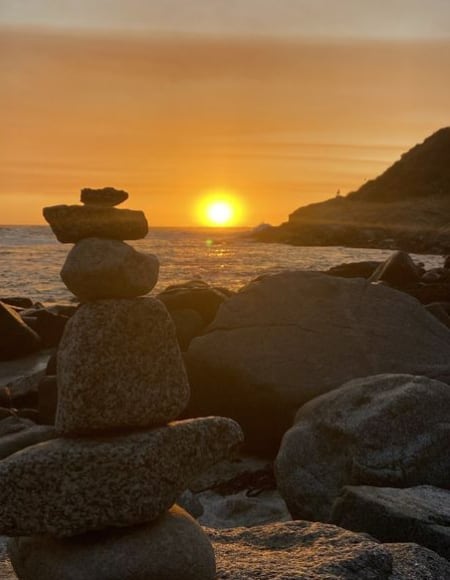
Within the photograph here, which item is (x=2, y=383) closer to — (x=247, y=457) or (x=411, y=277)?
(x=247, y=457)

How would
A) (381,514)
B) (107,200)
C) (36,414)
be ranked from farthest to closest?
(36,414) → (381,514) → (107,200)

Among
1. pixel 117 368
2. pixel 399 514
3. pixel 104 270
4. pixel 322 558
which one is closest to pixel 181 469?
pixel 117 368

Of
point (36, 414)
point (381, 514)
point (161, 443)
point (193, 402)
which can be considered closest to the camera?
point (161, 443)

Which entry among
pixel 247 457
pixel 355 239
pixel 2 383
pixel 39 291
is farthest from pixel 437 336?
pixel 355 239

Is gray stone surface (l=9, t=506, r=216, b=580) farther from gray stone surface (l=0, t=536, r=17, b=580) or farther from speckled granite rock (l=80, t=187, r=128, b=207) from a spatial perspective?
speckled granite rock (l=80, t=187, r=128, b=207)

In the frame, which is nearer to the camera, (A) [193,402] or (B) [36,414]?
(A) [193,402]

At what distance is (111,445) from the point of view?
4625 mm

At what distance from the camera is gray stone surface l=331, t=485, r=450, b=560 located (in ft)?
17.8

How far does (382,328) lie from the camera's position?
32.4ft

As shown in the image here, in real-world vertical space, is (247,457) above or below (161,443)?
below

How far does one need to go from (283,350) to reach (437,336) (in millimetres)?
2000

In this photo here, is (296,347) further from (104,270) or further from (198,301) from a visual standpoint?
(104,270)

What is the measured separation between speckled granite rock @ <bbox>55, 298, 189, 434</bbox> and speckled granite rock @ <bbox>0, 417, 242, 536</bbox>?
0.41ft

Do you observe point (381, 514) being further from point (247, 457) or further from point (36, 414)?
point (36, 414)
